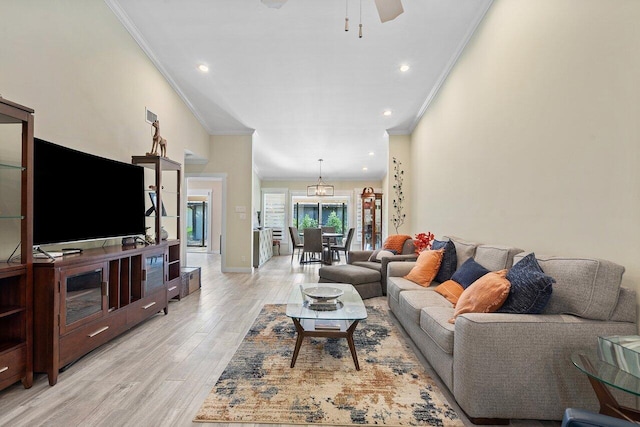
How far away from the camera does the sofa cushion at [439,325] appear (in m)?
1.82

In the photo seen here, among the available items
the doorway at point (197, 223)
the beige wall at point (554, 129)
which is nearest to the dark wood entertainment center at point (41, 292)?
the beige wall at point (554, 129)

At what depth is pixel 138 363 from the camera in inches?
89.6

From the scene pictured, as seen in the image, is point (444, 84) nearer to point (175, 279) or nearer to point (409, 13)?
point (409, 13)

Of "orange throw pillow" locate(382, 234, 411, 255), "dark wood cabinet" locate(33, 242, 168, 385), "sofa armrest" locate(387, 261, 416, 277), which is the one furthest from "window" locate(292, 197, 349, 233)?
"dark wood cabinet" locate(33, 242, 168, 385)

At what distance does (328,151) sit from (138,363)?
5906 mm

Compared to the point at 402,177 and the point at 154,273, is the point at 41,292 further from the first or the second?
the point at 402,177

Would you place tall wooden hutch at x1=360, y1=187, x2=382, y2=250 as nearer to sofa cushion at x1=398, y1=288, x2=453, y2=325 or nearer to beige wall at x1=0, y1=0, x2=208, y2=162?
sofa cushion at x1=398, y1=288, x2=453, y2=325

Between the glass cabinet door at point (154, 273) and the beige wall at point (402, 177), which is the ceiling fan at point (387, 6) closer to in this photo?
the glass cabinet door at point (154, 273)

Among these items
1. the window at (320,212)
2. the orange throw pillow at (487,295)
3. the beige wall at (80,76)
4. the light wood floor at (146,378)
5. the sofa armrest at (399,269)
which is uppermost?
the beige wall at (80,76)

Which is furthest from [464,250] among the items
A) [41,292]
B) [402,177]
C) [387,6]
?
[41,292]

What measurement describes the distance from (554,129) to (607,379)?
5.30 ft

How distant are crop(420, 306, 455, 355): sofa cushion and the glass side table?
627 mm

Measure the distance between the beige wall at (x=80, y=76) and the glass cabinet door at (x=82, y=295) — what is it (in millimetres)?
1255

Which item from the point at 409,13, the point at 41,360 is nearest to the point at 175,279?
the point at 41,360
